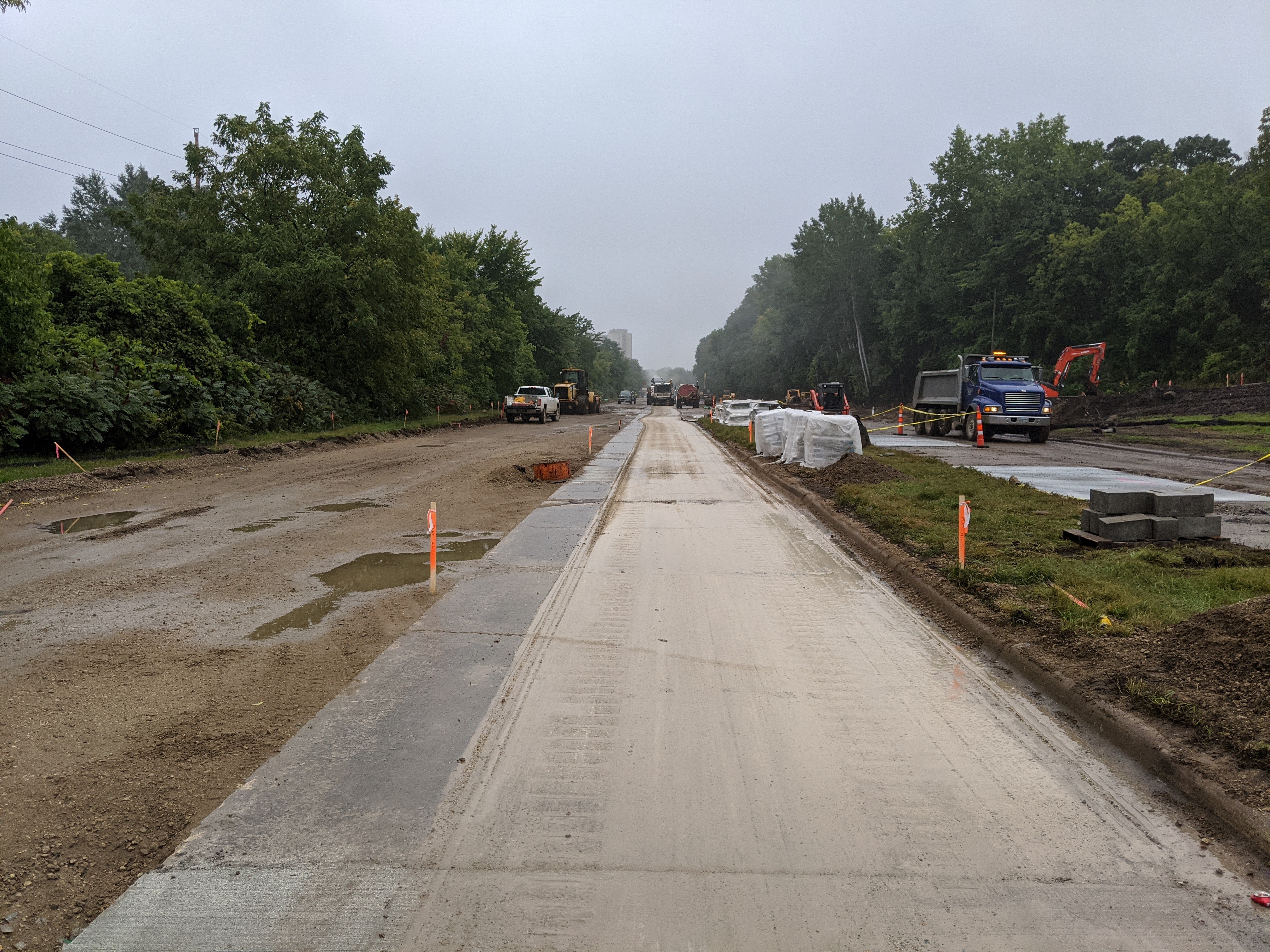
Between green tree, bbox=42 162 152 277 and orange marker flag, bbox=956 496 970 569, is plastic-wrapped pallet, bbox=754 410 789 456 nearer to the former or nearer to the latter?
orange marker flag, bbox=956 496 970 569

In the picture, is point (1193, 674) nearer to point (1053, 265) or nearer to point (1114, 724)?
point (1114, 724)

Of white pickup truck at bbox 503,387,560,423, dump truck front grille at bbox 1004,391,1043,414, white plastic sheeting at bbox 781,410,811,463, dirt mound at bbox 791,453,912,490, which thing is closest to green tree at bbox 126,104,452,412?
white pickup truck at bbox 503,387,560,423

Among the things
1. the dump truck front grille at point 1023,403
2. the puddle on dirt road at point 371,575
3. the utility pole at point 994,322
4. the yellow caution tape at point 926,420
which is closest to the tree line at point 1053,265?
the utility pole at point 994,322

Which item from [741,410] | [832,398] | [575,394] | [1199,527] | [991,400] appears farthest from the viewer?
[575,394]

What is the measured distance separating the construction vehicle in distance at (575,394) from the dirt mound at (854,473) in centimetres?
4314

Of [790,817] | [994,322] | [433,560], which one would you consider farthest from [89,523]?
[994,322]

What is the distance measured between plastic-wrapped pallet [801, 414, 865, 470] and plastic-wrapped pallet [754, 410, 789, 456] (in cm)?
278

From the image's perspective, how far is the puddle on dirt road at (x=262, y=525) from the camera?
11102 millimetres

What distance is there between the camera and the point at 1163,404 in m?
37.1

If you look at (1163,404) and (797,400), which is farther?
(797,400)

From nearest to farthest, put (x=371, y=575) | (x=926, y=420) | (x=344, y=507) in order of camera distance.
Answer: (x=371, y=575), (x=344, y=507), (x=926, y=420)

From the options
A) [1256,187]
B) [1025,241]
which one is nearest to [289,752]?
[1256,187]

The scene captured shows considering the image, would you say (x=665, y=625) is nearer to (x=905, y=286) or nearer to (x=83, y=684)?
(x=83, y=684)

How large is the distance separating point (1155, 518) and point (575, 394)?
177ft
